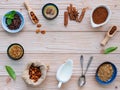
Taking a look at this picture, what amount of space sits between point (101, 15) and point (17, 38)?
33cm

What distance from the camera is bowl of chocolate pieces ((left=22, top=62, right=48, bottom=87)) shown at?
1.61 m

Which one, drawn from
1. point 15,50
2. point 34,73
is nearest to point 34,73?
point 34,73

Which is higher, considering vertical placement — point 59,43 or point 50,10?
point 50,10

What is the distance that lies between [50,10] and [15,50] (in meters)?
0.20

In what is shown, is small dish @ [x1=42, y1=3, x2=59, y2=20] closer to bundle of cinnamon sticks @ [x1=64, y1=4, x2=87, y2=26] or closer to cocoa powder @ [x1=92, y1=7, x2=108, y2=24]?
bundle of cinnamon sticks @ [x1=64, y1=4, x2=87, y2=26]

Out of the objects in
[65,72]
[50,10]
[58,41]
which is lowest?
[65,72]

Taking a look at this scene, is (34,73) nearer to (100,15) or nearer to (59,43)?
(59,43)

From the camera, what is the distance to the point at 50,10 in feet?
5.39

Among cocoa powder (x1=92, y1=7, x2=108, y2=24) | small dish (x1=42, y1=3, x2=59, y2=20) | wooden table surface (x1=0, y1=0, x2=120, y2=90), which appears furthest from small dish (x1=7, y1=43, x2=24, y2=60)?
cocoa powder (x1=92, y1=7, x2=108, y2=24)

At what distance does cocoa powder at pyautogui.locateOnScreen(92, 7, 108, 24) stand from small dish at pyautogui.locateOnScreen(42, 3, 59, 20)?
145mm

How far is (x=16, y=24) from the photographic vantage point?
1638mm

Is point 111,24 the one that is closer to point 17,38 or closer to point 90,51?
point 90,51

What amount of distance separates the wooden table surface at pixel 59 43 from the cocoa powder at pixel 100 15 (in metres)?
0.03

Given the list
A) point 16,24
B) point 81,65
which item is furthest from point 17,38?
point 81,65
